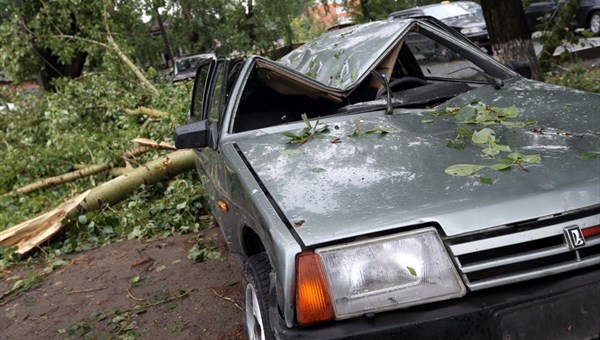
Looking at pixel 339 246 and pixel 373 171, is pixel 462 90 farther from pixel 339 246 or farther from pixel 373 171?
pixel 339 246

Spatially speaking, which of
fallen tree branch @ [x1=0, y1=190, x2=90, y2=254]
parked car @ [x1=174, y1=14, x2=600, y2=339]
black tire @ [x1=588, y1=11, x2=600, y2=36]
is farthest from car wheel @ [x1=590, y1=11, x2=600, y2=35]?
fallen tree branch @ [x1=0, y1=190, x2=90, y2=254]

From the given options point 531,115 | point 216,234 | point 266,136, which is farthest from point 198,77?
point 531,115

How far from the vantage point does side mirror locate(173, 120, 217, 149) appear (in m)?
3.37

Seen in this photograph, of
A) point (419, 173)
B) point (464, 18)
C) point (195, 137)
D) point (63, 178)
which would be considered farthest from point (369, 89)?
point (464, 18)

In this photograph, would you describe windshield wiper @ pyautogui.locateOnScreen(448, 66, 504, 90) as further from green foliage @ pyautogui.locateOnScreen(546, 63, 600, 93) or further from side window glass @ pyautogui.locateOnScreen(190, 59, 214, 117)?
green foliage @ pyautogui.locateOnScreen(546, 63, 600, 93)

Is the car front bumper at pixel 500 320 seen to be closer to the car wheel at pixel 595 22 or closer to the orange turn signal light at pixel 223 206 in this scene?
the orange turn signal light at pixel 223 206


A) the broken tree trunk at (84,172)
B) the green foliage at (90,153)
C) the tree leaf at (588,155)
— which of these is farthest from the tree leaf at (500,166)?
the broken tree trunk at (84,172)

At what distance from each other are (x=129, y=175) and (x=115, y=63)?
5126 millimetres

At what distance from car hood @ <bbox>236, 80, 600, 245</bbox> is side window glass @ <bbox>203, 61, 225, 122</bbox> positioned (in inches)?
20.6

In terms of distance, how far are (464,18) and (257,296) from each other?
15097mm

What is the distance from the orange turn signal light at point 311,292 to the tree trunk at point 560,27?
7166mm

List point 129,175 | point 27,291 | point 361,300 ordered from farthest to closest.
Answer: point 129,175
point 27,291
point 361,300

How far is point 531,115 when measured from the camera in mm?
2998

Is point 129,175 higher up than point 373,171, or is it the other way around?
point 373,171
